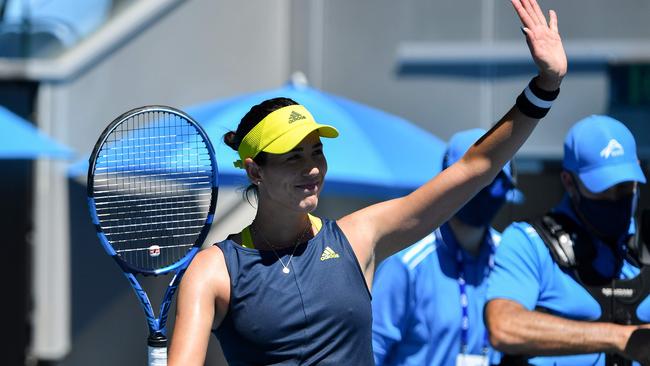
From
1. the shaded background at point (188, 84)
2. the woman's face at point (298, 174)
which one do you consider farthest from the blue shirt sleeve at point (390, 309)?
the shaded background at point (188, 84)

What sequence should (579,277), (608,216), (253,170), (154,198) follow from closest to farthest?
(253,170) < (154,198) < (579,277) < (608,216)

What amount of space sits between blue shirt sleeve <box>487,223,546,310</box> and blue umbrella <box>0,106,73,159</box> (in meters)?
3.46

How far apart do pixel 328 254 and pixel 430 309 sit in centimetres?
124

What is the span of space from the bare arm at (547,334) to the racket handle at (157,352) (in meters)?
1.32

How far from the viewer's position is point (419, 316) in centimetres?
413

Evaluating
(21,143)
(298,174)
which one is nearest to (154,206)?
(298,174)

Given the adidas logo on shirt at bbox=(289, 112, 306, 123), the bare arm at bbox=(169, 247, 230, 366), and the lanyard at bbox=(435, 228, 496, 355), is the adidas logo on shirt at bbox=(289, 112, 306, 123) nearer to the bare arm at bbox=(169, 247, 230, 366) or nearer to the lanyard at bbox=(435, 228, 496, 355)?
the bare arm at bbox=(169, 247, 230, 366)

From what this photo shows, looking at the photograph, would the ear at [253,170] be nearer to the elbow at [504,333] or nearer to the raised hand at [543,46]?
the raised hand at [543,46]

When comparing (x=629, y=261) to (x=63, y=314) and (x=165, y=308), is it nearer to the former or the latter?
(x=165, y=308)

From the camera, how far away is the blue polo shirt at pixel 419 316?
13.5 ft

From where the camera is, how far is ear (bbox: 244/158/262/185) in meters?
2.98

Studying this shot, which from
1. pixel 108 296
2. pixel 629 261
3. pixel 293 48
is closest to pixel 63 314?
pixel 108 296

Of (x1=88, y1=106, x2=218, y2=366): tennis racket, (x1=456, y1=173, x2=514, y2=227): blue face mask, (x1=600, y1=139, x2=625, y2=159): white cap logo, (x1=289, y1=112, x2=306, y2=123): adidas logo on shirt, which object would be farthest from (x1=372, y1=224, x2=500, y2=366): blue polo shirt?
(x1=289, y1=112, x2=306, y2=123): adidas logo on shirt

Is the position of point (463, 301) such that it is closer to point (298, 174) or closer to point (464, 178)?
point (464, 178)
